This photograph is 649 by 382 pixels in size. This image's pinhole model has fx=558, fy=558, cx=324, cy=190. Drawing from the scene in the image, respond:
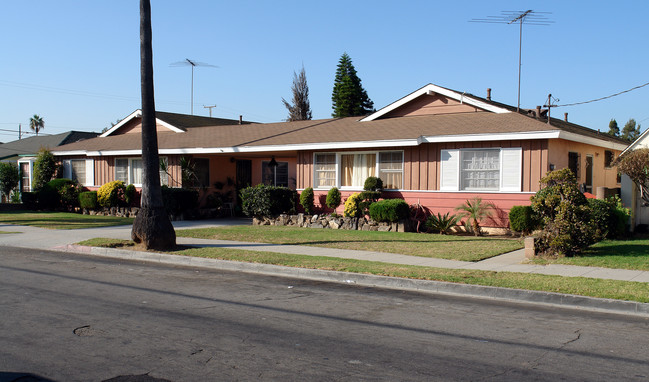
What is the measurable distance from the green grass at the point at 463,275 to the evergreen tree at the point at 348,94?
41871 millimetres

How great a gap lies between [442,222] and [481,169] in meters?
2.06

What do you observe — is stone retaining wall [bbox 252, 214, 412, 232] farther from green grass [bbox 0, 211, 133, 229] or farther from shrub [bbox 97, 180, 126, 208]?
shrub [bbox 97, 180, 126, 208]

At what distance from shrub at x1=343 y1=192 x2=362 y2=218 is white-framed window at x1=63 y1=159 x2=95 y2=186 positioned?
48.4 ft

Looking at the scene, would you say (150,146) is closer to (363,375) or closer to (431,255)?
(431,255)

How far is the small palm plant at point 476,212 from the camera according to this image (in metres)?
17.2

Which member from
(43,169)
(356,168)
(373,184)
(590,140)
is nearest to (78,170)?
(43,169)

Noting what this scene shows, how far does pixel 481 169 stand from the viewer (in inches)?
691

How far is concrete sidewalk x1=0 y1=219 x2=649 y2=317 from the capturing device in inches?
335

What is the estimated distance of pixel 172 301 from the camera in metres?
8.47

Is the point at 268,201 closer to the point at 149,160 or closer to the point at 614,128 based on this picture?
the point at 149,160

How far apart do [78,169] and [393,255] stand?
68.9ft

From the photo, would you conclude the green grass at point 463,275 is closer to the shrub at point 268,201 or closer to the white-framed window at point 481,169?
the shrub at point 268,201

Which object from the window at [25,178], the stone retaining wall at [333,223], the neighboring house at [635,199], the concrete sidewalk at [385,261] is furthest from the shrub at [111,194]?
the neighboring house at [635,199]

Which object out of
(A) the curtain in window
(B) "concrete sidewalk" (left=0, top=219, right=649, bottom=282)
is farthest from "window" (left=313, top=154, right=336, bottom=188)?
(A) the curtain in window
